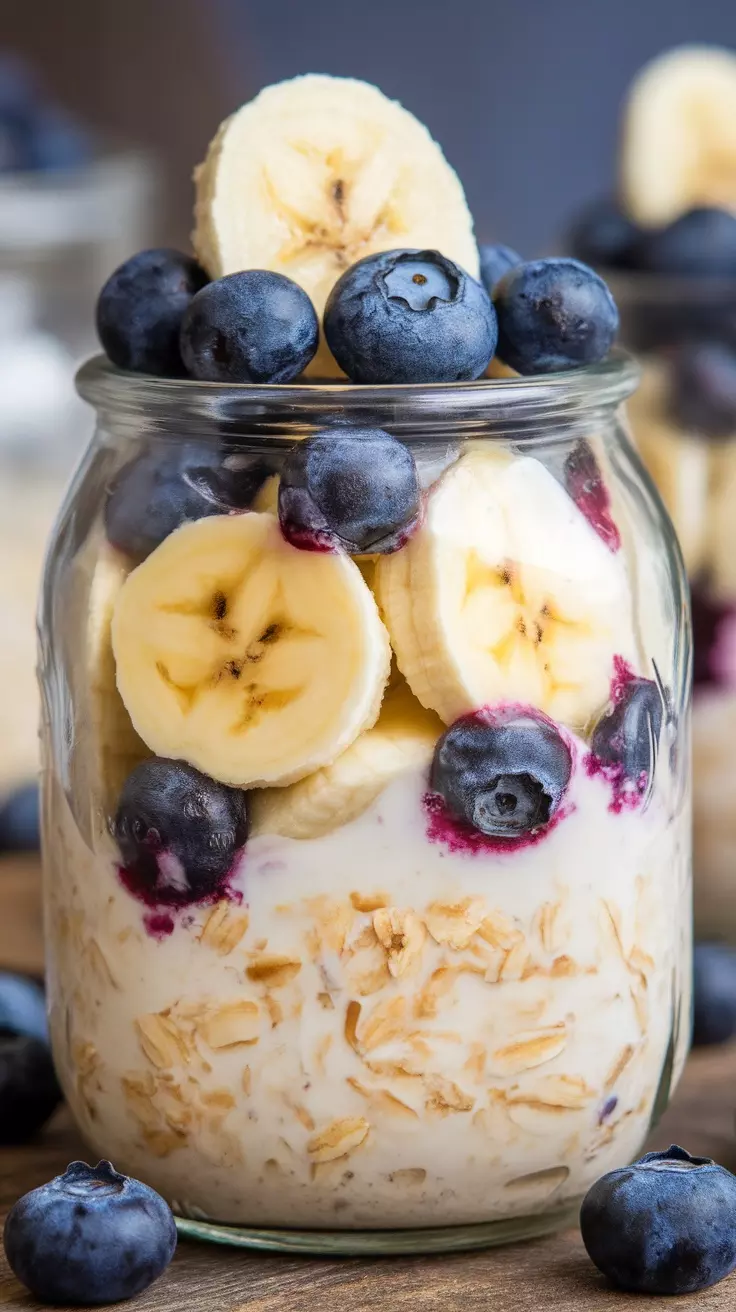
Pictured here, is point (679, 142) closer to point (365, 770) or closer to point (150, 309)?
point (150, 309)

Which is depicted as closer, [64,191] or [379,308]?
[379,308]

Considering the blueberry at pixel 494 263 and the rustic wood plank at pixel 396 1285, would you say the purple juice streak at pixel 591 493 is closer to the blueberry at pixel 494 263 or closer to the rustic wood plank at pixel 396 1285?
the blueberry at pixel 494 263

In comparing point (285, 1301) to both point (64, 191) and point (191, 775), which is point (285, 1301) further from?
point (64, 191)

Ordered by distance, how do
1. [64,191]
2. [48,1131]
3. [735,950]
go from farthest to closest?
[64,191]
[735,950]
[48,1131]

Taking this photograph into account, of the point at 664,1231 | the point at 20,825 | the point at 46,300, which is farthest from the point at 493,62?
the point at 664,1231

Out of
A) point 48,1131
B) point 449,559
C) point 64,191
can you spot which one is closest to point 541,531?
point 449,559

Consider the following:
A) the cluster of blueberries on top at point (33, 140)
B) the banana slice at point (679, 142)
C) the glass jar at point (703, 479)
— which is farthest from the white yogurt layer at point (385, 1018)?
the cluster of blueberries on top at point (33, 140)
